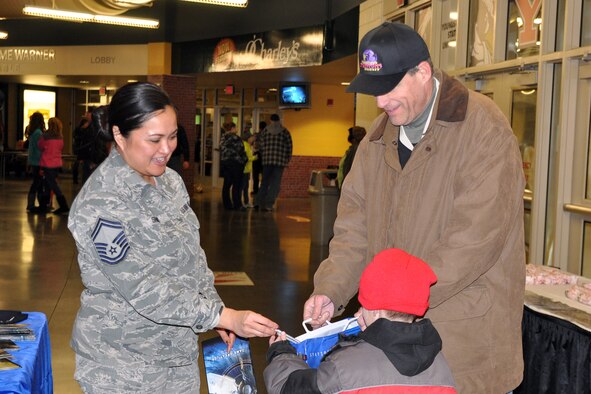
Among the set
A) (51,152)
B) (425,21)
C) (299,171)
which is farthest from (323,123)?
(425,21)

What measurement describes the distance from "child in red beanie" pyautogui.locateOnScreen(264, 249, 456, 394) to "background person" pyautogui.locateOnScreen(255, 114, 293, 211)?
16648mm

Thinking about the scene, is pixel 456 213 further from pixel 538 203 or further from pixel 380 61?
pixel 538 203

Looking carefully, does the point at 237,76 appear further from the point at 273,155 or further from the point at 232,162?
the point at 232,162

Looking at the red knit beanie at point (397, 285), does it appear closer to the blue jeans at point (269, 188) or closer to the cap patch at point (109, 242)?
the cap patch at point (109, 242)

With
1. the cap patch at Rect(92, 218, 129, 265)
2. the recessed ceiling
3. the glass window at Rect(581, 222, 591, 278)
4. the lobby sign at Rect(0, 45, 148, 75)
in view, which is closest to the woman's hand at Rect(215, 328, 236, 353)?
the cap patch at Rect(92, 218, 129, 265)

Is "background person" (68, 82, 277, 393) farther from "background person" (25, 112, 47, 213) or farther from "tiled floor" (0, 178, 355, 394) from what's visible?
"background person" (25, 112, 47, 213)

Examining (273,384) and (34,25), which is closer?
(273,384)

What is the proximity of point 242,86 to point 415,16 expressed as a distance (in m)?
15.8

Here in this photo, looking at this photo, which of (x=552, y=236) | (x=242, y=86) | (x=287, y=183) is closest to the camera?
(x=552, y=236)

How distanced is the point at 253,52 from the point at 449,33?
1098 centimetres

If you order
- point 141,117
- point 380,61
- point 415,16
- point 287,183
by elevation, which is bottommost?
point 287,183

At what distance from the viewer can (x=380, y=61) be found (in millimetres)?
2732

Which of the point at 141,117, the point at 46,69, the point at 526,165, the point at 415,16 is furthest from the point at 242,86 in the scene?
the point at 141,117

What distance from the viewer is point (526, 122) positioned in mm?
7789
